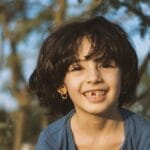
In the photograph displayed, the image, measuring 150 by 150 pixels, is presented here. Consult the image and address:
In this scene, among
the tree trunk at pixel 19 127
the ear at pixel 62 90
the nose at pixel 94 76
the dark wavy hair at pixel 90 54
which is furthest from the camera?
the tree trunk at pixel 19 127

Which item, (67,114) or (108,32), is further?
(67,114)

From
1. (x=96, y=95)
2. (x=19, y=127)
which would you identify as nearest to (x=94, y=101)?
(x=96, y=95)

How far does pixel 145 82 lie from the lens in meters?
6.17

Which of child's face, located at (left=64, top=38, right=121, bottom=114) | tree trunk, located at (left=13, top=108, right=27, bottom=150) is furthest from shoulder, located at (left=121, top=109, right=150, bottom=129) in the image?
tree trunk, located at (left=13, top=108, right=27, bottom=150)

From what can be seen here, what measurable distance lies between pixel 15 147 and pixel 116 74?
451 cm

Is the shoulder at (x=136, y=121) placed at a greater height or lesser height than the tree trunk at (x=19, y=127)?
greater

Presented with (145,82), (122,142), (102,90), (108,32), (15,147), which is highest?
(108,32)

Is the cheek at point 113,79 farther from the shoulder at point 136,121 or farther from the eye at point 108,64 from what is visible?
the shoulder at point 136,121

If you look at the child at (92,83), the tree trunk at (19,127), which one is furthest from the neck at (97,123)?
the tree trunk at (19,127)

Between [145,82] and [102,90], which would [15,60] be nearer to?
[145,82]

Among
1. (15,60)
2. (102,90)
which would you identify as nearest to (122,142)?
(102,90)

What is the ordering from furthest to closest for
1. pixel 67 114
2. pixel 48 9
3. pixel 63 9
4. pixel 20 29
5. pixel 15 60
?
pixel 15 60, pixel 20 29, pixel 48 9, pixel 63 9, pixel 67 114

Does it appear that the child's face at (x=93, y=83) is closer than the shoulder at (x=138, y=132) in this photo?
Yes

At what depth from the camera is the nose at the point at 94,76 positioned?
7.93ft
